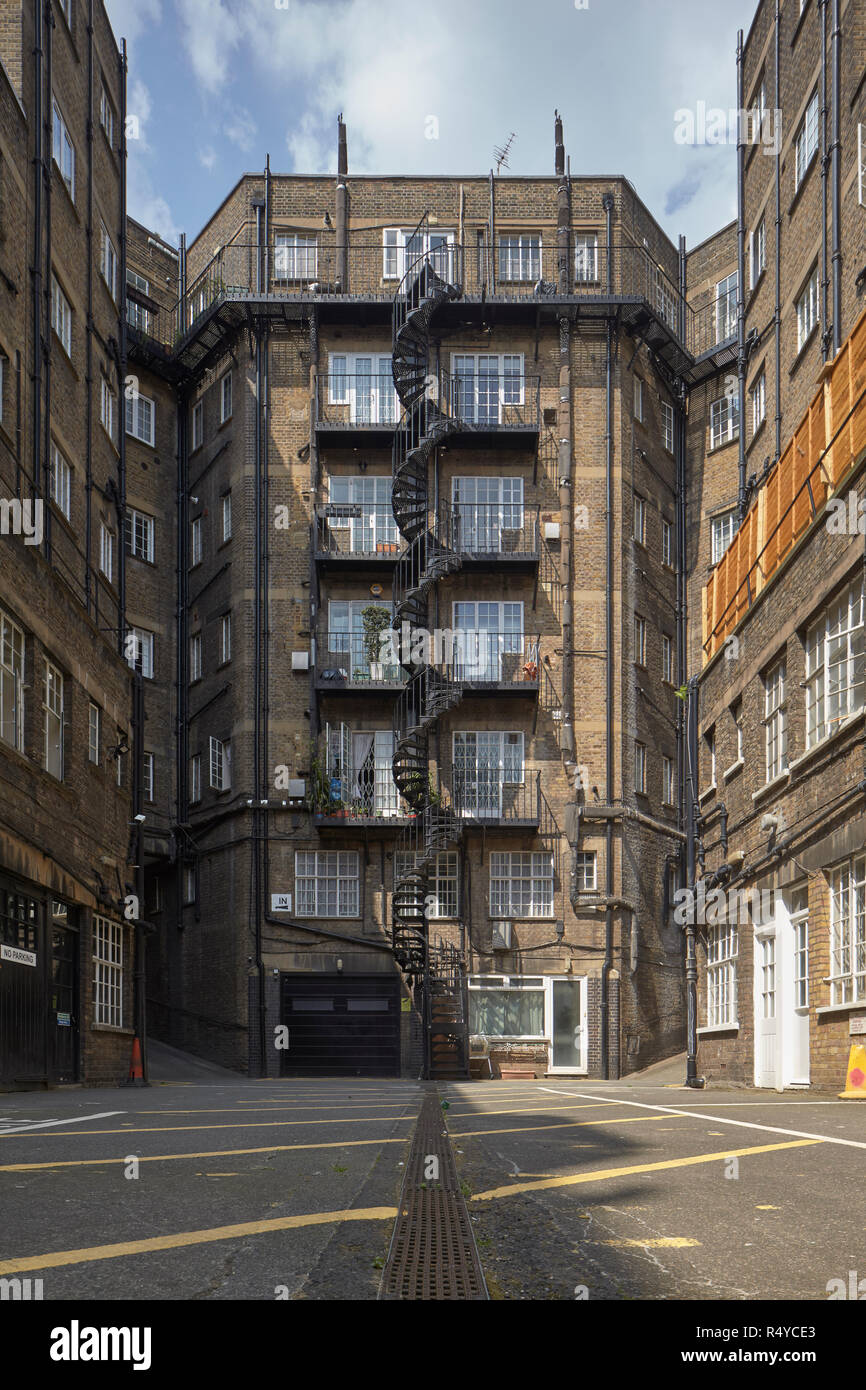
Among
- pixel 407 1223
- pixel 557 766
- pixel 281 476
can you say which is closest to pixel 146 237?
pixel 281 476

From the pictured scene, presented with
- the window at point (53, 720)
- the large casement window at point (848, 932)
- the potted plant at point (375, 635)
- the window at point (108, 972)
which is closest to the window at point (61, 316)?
the window at point (53, 720)

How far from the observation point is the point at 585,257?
126 feet

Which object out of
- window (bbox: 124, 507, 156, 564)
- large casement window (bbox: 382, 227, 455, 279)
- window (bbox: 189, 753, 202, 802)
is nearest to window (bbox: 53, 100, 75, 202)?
large casement window (bbox: 382, 227, 455, 279)

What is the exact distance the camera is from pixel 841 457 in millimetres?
17516

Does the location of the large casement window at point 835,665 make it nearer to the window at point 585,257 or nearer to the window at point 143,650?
the window at point 585,257

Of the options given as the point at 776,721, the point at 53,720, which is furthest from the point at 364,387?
the point at 776,721

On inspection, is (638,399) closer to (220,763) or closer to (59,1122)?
(220,763)

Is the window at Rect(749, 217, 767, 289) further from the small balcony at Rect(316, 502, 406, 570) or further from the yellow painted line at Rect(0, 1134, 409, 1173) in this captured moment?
the yellow painted line at Rect(0, 1134, 409, 1173)

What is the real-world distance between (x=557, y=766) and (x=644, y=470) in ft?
29.6

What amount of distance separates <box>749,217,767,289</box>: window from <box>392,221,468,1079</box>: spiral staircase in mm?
7745

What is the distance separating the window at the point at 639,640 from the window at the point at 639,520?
2166mm

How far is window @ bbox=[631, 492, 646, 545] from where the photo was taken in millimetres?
37406

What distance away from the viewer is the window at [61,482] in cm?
2423

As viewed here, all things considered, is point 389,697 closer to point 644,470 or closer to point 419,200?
point 644,470
